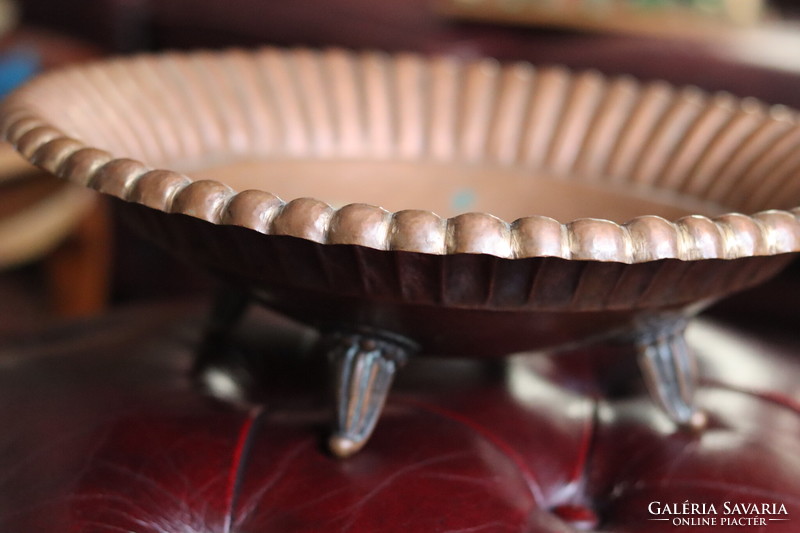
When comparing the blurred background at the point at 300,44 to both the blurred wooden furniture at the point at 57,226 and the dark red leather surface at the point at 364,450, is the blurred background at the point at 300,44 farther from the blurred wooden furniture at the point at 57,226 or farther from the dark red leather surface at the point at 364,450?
the dark red leather surface at the point at 364,450

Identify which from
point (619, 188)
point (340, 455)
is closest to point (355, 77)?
point (619, 188)

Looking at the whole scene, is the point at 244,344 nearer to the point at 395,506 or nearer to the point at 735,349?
the point at 395,506

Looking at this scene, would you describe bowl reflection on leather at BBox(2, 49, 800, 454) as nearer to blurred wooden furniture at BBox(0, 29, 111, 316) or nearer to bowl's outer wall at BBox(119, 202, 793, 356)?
bowl's outer wall at BBox(119, 202, 793, 356)

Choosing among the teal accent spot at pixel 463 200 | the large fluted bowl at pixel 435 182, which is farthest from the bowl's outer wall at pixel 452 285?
the teal accent spot at pixel 463 200

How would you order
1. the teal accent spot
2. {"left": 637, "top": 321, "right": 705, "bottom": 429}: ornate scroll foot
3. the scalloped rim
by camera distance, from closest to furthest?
the scalloped rim
{"left": 637, "top": 321, "right": 705, "bottom": 429}: ornate scroll foot
the teal accent spot

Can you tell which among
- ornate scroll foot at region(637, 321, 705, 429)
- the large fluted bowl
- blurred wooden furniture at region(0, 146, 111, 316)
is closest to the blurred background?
blurred wooden furniture at region(0, 146, 111, 316)

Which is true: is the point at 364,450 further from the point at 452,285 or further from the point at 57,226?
the point at 57,226
